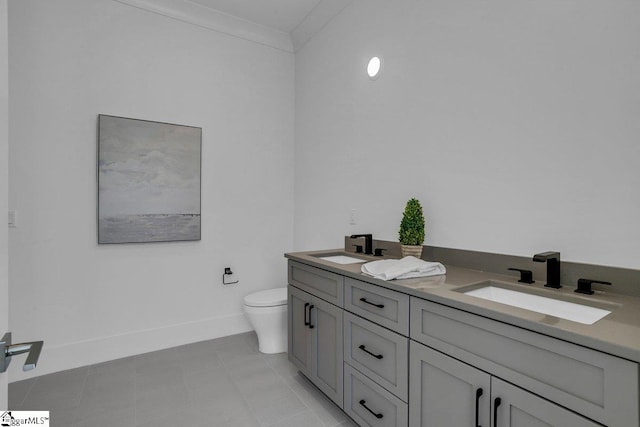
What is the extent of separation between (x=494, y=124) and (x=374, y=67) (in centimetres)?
107

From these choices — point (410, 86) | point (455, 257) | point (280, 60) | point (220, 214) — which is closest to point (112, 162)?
point (220, 214)

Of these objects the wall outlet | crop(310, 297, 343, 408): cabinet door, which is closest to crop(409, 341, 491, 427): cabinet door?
crop(310, 297, 343, 408): cabinet door

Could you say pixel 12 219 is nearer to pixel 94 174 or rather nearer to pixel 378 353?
pixel 94 174

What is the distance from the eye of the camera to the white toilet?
2639 millimetres

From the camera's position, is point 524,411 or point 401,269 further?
point 401,269

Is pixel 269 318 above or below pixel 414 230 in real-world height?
below

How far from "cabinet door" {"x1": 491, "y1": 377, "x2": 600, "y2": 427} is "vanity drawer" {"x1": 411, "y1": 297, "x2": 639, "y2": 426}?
21mm

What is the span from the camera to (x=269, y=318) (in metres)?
2.67

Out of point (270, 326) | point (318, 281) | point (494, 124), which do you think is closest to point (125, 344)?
point (270, 326)

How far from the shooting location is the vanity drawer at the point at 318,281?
1814 millimetres

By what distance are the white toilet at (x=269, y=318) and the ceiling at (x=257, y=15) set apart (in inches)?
96.0

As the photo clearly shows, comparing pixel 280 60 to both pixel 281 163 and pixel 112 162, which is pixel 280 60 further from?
pixel 112 162

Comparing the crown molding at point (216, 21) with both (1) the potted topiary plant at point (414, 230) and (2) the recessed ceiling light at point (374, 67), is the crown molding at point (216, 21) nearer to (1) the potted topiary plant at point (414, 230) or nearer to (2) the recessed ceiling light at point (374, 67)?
(2) the recessed ceiling light at point (374, 67)

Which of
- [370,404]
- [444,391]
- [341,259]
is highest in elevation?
[341,259]
